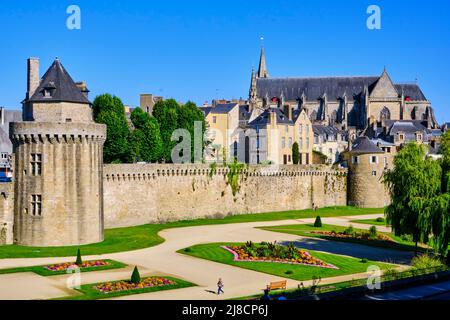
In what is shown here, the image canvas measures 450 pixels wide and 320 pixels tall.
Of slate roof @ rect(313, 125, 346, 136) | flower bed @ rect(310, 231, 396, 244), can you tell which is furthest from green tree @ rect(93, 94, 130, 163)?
slate roof @ rect(313, 125, 346, 136)

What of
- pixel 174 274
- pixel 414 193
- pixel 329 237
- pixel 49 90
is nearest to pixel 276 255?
pixel 174 274

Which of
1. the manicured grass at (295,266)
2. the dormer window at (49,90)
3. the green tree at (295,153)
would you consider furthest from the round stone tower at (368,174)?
the dormer window at (49,90)

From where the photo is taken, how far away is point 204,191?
178 ft

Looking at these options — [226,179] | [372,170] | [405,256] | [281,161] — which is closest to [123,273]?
[405,256]

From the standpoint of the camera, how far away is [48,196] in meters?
38.4

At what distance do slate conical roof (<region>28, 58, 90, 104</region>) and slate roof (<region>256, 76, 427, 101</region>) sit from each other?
225ft

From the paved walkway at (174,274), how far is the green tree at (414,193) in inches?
81.6

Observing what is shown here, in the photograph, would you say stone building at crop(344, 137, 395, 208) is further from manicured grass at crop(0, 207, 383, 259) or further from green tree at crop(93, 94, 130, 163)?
green tree at crop(93, 94, 130, 163)

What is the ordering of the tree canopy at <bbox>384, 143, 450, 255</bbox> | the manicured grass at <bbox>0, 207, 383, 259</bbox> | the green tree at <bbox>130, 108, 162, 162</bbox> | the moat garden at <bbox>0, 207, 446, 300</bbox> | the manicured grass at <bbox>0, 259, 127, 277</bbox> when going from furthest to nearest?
the green tree at <bbox>130, 108, 162, 162</bbox> < the manicured grass at <bbox>0, 207, 383, 259</bbox> < the tree canopy at <bbox>384, 143, 450, 255</bbox> < the manicured grass at <bbox>0, 259, 127, 277</bbox> < the moat garden at <bbox>0, 207, 446, 300</bbox>

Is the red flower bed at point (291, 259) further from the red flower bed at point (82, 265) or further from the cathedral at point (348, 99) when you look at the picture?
the cathedral at point (348, 99)

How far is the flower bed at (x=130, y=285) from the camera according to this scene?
27297 millimetres

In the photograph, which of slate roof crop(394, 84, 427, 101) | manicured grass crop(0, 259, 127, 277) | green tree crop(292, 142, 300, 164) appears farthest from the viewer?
slate roof crop(394, 84, 427, 101)

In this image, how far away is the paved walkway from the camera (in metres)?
26.5
